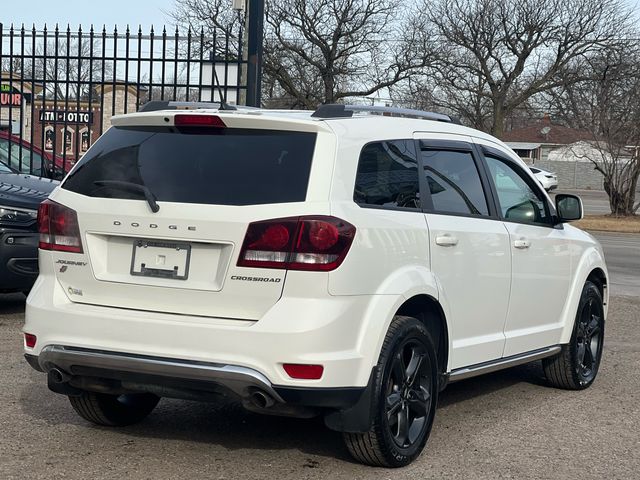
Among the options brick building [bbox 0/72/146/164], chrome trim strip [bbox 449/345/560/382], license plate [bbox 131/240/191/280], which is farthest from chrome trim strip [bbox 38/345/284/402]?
brick building [bbox 0/72/146/164]

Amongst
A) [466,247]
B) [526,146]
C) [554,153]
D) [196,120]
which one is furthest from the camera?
[526,146]

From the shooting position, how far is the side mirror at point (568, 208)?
6809mm

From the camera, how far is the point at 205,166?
15.7 feet

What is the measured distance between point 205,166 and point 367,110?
112 centimetres

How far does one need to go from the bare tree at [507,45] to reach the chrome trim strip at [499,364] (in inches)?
1195

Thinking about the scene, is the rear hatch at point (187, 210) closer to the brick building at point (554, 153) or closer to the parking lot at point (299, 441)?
the parking lot at point (299, 441)

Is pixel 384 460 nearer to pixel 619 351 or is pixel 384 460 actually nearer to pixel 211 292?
pixel 211 292

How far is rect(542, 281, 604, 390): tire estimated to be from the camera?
6.98 metres

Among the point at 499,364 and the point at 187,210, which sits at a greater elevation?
the point at 187,210

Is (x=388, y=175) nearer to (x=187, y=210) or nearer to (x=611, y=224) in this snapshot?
(x=187, y=210)

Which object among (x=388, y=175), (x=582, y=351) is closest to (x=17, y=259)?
(x=388, y=175)

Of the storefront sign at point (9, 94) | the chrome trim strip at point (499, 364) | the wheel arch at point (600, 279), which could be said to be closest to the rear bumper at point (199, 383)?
the chrome trim strip at point (499, 364)

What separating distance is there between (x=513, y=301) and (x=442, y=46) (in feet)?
105

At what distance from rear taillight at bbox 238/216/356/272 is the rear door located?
932mm
